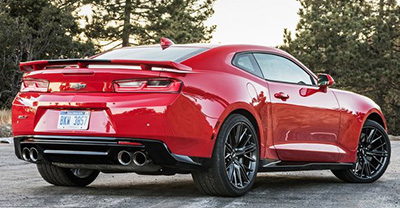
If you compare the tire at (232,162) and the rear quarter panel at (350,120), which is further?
the rear quarter panel at (350,120)

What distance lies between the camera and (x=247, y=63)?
7340 millimetres

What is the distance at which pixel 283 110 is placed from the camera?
24.5 ft

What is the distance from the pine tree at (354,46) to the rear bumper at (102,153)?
3766cm

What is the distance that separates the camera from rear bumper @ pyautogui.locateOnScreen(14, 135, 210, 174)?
6180 millimetres

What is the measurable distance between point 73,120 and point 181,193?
1443mm

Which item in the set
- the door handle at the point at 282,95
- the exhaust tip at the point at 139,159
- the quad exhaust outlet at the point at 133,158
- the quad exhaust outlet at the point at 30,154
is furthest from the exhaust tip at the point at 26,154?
the door handle at the point at 282,95

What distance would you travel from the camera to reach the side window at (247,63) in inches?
283

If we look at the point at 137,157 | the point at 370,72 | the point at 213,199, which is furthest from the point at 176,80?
the point at 370,72

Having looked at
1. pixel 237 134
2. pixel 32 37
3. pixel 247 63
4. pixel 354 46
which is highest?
pixel 247 63

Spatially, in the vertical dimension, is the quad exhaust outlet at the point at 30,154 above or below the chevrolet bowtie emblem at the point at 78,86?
below

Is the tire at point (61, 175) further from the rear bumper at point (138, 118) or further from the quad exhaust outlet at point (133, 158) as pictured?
the quad exhaust outlet at point (133, 158)

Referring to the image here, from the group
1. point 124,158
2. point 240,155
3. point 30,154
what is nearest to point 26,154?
point 30,154

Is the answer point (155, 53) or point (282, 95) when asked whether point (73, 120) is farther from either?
point (282, 95)

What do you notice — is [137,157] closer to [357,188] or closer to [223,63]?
[223,63]
